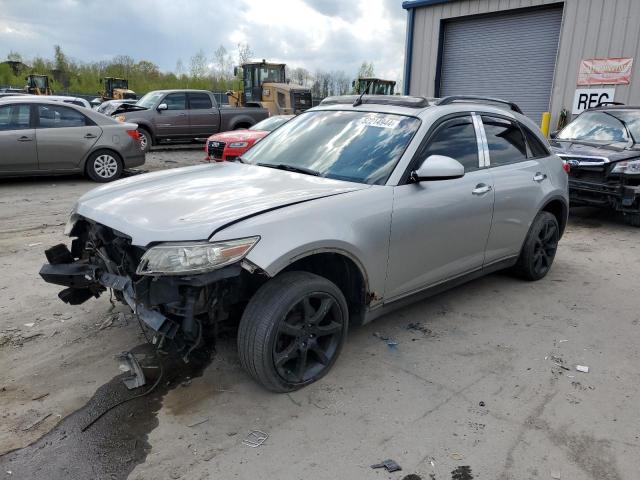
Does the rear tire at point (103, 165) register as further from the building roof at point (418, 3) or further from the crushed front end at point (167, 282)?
the building roof at point (418, 3)

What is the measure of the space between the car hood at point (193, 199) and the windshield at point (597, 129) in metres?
6.98

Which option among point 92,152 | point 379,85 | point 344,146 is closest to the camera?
point 344,146

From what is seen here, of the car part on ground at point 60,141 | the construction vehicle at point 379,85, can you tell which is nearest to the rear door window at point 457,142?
the car part on ground at point 60,141

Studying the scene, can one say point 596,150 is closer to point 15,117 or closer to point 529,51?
point 529,51

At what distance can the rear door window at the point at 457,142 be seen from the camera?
379cm

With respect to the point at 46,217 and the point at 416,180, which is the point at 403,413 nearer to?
the point at 416,180

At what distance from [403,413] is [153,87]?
60927 mm

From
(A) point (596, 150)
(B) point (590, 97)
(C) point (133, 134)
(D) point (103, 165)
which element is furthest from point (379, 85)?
(A) point (596, 150)

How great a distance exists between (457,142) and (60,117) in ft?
27.2

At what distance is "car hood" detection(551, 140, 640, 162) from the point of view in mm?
7641

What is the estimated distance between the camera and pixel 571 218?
8.52 metres

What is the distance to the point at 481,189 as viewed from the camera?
13.3 feet

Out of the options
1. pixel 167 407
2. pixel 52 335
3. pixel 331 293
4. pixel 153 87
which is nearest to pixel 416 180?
pixel 331 293

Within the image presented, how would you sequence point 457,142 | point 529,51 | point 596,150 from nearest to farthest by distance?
point 457,142 → point 596,150 → point 529,51
